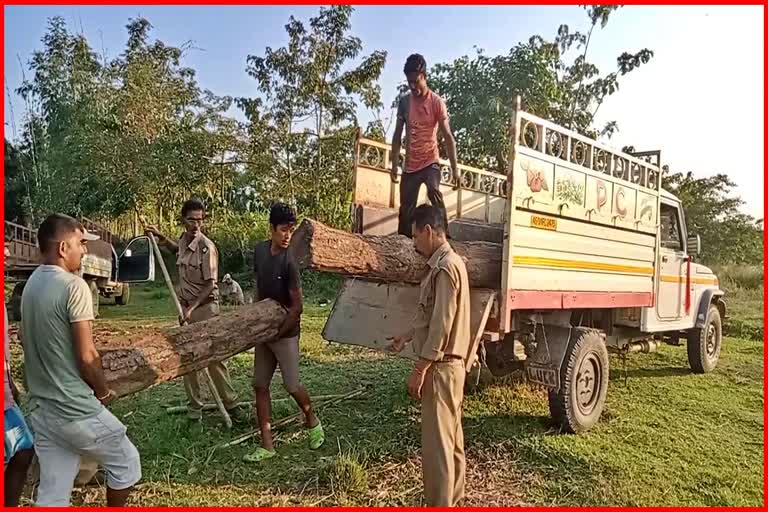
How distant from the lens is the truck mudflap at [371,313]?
14.7 ft

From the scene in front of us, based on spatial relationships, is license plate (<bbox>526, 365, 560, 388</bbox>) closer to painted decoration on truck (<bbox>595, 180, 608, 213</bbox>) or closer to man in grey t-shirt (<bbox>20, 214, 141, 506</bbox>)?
painted decoration on truck (<bbox>595, 180, 608, 213</bbox>)

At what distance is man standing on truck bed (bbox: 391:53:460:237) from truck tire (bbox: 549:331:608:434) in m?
1.61

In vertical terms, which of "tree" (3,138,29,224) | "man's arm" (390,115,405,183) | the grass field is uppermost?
"tree" (3,138,29,224)

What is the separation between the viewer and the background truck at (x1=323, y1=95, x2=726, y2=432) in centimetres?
420

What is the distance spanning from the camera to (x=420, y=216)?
329 centimetres

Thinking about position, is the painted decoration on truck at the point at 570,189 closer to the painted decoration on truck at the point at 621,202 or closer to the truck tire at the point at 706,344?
the painted decoration on truck at the point at 621,202

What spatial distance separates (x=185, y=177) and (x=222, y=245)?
2007 mm

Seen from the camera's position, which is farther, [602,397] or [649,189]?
[649,189]

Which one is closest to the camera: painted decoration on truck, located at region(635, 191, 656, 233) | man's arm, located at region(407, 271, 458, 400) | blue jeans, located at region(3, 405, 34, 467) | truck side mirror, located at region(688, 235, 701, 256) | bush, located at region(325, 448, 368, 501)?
blue jeans, located at region(3, 405, 34, 467)

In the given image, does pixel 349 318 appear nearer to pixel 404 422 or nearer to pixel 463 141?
pixel 404 422

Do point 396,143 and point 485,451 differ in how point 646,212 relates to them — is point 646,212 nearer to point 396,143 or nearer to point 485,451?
point 396,143

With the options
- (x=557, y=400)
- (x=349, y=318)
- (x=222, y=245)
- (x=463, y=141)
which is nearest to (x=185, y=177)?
(x=222, y=245)

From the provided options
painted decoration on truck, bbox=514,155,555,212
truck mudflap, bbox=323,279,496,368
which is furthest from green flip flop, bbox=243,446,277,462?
painted decoration on truck, bbox=514,155,555,212

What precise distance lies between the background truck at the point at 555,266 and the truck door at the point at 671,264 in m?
0.08
